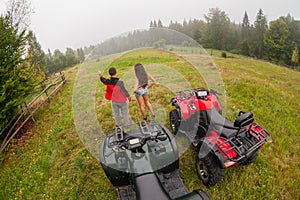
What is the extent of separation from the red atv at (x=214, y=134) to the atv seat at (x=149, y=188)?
129cm

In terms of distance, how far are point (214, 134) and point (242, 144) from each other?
0.49 metres

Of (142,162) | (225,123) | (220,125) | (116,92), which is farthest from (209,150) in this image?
(116,92)

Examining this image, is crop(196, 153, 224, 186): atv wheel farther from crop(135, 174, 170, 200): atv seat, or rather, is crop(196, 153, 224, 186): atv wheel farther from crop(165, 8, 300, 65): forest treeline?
crop(165, 8, 300, 65): forest treeline

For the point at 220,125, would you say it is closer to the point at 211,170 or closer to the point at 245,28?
the point at 211,170

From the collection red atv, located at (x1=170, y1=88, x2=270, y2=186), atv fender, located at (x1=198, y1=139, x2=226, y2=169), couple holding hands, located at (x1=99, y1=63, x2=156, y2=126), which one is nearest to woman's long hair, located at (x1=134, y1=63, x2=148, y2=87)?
couple holding hands, located at (x1=99, y1=63, x2=156, y2=126)

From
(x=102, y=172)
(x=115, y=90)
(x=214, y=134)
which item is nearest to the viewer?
(x=214, y=134)

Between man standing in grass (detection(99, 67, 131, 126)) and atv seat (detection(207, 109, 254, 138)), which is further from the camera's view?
man standing in grass (detection(99, 67, 131, 126))

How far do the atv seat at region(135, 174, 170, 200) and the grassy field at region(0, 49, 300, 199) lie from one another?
64.1 inches

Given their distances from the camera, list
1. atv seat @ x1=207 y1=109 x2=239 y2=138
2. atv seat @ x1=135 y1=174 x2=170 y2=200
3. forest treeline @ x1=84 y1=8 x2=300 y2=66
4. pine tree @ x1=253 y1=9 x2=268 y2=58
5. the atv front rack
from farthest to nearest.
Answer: pine tree @ x1=253 y1=9 x2=268 y2=58, forest treeline @ x1=84 y1=8 x2=300 y2=66, atv seat @ x1=207 y1=109 x2=239 y2=138, the atv front rack, atv seat @ x1=135 y1=174 x2=170 y2=200

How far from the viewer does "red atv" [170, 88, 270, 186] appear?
2.98 meters

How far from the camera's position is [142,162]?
2.48m

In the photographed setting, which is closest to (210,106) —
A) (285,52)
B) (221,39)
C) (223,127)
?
(223,127)

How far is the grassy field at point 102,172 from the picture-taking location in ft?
10.9

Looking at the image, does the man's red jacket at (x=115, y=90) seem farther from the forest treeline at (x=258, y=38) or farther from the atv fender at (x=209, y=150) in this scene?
the forest treeline at (x=258, y=38)
